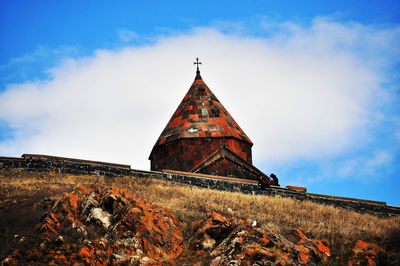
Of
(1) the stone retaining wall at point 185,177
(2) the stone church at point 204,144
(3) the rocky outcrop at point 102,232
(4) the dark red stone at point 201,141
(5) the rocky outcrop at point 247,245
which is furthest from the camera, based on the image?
(4) the dark red stone at point 201,141

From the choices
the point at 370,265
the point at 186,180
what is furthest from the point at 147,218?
the point at 186,180

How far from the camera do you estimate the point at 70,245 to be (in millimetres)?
10695

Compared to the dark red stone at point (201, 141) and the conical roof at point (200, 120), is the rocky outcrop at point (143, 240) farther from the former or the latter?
the conical roof at point (200, 120)

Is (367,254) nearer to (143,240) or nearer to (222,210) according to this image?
(222,210)

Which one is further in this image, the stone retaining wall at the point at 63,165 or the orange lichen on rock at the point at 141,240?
the stone retaining wall at the point at 63,165

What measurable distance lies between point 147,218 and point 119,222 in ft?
2.41

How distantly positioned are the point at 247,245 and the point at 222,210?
354 cm

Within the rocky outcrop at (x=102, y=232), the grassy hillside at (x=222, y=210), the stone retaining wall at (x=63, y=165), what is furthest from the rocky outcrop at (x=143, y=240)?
the stone retaining wall at (x=63, y=165)

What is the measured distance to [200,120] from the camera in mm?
22734

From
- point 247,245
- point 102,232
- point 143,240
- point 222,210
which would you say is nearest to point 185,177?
point 222,210

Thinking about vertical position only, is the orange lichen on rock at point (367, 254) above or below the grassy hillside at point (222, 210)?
below

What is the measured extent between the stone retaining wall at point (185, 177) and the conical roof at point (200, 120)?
3443 millimetres

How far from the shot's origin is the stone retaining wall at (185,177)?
17652 mm

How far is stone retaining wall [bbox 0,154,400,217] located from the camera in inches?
695
